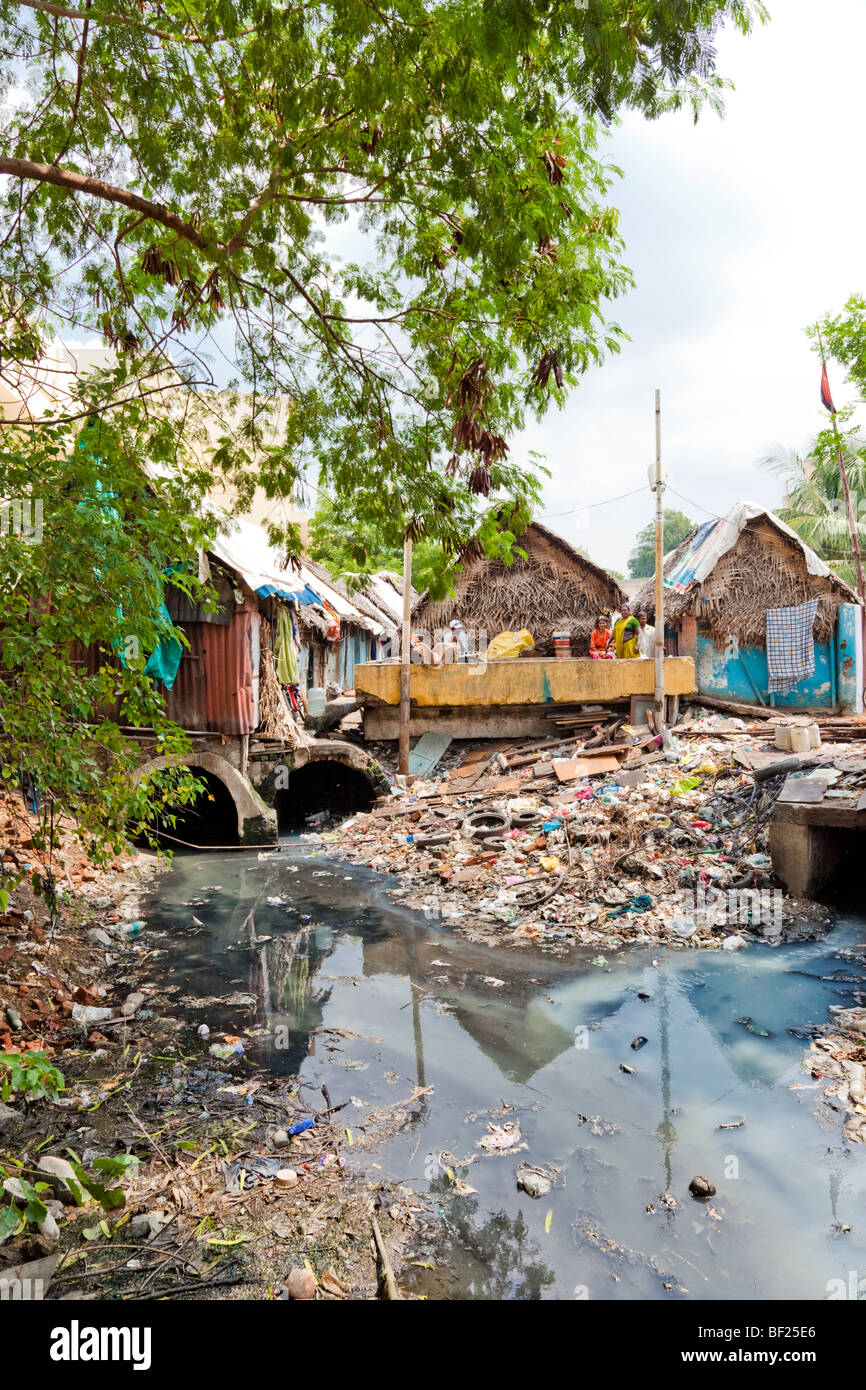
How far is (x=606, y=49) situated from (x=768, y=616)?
14.2 meters

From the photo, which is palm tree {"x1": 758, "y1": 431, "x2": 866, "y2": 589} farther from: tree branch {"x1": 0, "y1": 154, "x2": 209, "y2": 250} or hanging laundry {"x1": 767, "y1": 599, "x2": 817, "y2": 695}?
tree branch {"x1": 0, "y1": 154, "x2": 209, "y2": 250}

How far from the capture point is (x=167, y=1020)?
5.29m

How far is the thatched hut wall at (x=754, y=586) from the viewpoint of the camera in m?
15.3

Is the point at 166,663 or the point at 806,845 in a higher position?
the point at 166,663

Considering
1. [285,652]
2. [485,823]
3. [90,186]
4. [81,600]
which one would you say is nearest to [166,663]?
[285,652]

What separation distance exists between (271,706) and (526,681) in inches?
164

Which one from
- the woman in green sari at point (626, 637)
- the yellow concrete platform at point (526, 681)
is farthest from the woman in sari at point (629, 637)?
the yellow concrete platform at point (526, 681)

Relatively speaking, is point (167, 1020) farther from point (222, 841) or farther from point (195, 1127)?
point (222, 841)

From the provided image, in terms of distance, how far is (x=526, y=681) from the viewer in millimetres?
12336

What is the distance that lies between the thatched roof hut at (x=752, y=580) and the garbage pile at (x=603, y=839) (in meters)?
4.06

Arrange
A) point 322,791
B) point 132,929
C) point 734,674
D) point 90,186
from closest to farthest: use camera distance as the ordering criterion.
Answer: point 90,186 < point 132,929 < point 322,791 < point 734,674

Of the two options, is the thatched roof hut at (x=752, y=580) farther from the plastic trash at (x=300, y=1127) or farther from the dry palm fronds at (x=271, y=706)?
the plastic trash at (x=300, y=1127)

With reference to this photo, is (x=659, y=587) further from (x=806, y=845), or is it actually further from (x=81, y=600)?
(x=81, y=600)

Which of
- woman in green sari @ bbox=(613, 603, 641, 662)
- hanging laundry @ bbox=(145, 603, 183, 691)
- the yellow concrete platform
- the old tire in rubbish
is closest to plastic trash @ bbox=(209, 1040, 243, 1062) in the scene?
the old tire in rubbish
